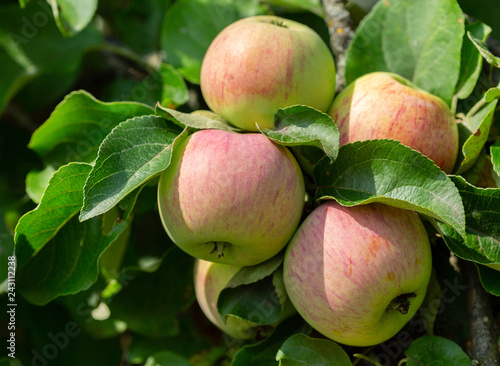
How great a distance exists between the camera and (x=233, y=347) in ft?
3.60

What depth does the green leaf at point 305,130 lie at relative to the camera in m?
0.76

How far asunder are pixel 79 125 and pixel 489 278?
762mm

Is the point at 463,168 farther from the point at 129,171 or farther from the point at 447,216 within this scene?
the point at 129,171

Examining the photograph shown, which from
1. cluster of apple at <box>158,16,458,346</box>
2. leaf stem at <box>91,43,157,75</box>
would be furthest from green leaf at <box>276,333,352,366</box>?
leaf stem at <box>91,43,157,75</box>

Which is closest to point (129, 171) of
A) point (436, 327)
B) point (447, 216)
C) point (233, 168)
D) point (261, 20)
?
point (233, 168)

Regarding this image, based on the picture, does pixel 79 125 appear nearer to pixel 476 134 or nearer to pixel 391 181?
pixel 391 181

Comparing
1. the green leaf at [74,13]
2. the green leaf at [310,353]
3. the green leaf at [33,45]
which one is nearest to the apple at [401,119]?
the green leaf at [310,353]

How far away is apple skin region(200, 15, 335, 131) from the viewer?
83 cm

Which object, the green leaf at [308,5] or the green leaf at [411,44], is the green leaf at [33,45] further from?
the green leaf at [411,44]

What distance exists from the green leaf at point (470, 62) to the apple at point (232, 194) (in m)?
0.35

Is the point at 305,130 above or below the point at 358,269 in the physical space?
above

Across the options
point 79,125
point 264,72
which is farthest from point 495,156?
point 79,125

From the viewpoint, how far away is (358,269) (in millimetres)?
750

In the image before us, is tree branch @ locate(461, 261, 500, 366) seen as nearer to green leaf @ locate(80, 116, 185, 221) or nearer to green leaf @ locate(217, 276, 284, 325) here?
green leaf @ locate(217, 276, 284, 325)
